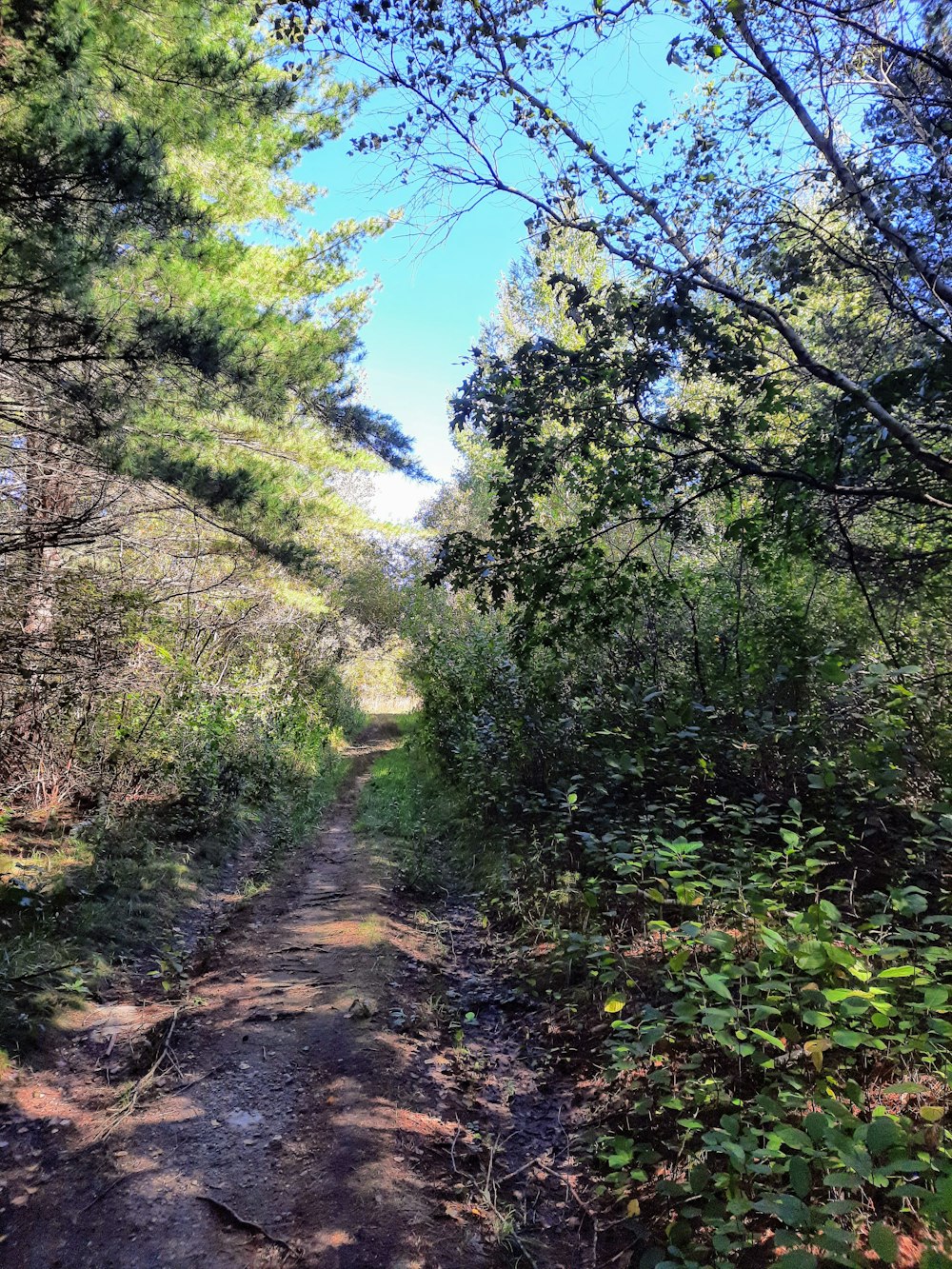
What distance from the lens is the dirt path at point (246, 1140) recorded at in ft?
8.61

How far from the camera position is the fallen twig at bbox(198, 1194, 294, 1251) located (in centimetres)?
262

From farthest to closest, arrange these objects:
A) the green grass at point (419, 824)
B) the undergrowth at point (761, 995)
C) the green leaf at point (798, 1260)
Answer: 1. the green grass at point (419, 824)
2. the undergrowth at point (761, 995)
3. the green leaf at point (798, 1260)

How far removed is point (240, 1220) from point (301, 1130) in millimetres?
592

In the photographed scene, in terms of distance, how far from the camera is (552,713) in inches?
295

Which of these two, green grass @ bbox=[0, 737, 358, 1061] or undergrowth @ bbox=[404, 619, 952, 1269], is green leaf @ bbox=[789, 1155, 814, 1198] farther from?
green grass @ bbox=[0, 737, 358, 1061]

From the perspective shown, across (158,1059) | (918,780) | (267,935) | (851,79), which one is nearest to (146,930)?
(267,935)

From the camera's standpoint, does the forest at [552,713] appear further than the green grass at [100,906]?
No

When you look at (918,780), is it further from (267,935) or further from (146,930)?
(146,930)

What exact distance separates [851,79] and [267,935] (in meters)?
8.09

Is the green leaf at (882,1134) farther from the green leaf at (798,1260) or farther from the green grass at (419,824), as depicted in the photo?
the green grass at (419,824)

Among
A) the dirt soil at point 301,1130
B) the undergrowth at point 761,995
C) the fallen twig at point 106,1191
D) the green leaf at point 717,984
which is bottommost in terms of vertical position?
the dirt soil at point 301,1130

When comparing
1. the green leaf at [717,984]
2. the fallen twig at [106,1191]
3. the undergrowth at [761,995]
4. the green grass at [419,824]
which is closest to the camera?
the undergrowth at [761,995]

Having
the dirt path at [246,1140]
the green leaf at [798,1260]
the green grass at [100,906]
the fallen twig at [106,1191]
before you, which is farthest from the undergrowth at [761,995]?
the green grass at [100,906]

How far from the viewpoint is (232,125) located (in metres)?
5.10
